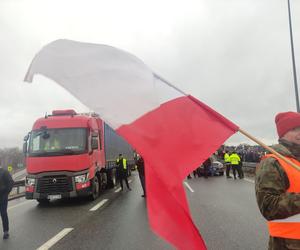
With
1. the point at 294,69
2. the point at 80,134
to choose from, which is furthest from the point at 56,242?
the point at 294,69

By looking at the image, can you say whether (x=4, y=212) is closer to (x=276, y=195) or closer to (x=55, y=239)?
(x=55, y=239)

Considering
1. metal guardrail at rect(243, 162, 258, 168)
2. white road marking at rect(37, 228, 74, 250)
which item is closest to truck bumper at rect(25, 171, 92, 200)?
white road marking at rect(37, 228, 74, 250)

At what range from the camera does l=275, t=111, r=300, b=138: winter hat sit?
10.1 feet

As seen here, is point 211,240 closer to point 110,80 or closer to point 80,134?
point 110,80

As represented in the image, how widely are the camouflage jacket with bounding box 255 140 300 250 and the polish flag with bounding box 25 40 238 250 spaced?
45cm

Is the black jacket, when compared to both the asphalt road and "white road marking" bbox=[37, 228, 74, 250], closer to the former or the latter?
the asphalt road

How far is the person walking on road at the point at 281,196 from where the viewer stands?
277cm

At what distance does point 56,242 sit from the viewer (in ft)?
26.9

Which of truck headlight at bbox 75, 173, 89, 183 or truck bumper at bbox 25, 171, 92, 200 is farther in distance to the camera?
truck headlight at bbox 75, 173, 89, 183

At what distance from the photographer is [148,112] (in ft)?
10.7

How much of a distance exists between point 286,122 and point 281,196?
0.62 meters

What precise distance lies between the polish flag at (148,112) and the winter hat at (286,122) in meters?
0.35

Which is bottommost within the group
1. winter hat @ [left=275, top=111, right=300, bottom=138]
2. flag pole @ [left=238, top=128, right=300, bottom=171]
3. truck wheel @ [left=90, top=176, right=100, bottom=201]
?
truck wheel @ [left=90, top=176, right=100, bottom=201]

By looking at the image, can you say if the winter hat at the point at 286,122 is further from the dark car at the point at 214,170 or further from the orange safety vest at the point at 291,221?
the dark car at the point at 214,170
